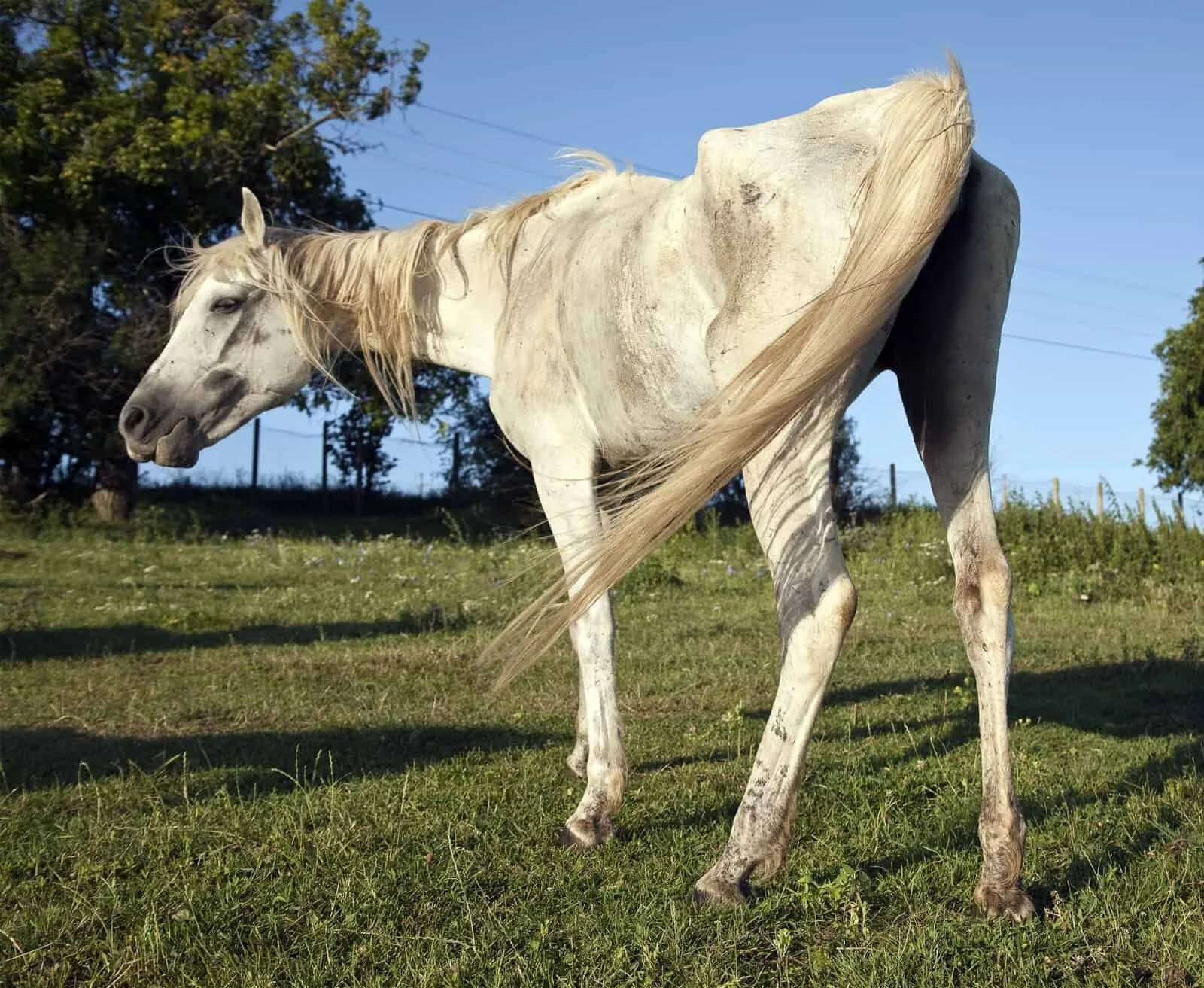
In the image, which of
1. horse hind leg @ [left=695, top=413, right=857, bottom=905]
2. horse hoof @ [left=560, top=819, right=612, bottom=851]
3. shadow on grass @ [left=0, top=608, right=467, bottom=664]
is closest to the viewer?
horse hind leg @ [left=695, top=413, right=857, bottom=905]

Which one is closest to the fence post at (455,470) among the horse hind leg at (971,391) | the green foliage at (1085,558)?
the green foliage at (1085,558)

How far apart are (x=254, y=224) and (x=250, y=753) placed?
87.7 inches

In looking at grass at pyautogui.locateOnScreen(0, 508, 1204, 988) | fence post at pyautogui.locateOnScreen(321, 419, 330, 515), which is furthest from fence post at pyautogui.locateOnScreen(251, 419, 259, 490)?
grass at pyautogui.locateOnScreen(0, 508, 1204, 988)

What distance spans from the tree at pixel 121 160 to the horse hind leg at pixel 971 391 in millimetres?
14735

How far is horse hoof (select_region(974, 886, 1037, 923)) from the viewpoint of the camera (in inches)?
107

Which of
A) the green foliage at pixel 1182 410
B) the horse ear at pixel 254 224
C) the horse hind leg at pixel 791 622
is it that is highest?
the green foliage at pixel 1182 410

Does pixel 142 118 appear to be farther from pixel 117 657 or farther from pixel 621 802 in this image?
pixel 621 802

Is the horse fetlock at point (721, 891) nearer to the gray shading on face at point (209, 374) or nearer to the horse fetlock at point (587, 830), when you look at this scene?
the horse fetlock at point (587, 830)

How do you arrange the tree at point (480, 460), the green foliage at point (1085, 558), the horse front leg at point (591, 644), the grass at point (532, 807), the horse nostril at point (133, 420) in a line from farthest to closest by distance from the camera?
1. the tree at point (480, 460)
2. the green foliage at point (1085, 558)
3. the horse nostril at point (133, 420)
4. the horse front leg at point (591, 644)
5. the grass at point (532, 807)

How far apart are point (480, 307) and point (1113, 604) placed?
7.48 metres

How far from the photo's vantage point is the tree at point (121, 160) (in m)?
16.1

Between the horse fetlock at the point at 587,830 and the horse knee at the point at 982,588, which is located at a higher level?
the horse knee at the point at 982,588

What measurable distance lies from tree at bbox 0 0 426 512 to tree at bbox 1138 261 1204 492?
65.2 feet

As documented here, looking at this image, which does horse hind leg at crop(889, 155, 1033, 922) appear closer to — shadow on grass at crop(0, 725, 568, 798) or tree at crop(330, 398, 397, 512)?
shadow on grass at crop(0, 725, 568, 798)
